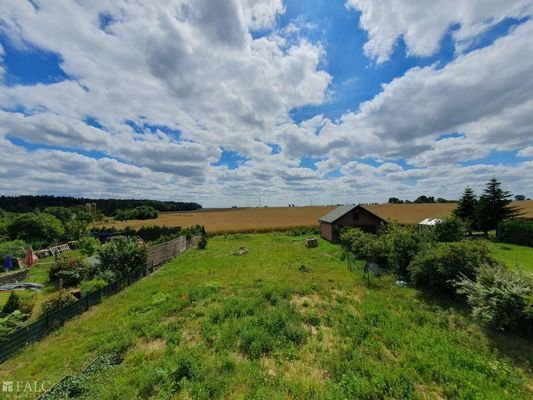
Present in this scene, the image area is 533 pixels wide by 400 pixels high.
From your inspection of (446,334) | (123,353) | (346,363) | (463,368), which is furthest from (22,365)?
(446,334)

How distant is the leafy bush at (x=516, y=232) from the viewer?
2397 centimetres

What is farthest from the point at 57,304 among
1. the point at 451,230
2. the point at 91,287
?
the point at 451,230

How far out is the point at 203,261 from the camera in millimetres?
21641

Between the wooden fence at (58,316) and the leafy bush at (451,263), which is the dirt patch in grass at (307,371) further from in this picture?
the wooden fence at (58,316)

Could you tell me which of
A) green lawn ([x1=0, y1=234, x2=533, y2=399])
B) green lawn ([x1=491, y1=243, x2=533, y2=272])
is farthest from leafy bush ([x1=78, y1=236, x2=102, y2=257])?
green lawn ([x1=491, y1=243, x2=533, y2=272])

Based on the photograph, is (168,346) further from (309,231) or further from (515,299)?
(309,231)

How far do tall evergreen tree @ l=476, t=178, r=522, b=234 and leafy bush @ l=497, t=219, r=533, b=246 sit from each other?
4.12 m

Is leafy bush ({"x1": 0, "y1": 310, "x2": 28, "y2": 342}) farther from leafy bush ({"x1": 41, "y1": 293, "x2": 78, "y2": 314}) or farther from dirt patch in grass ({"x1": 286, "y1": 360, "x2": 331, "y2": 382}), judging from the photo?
dirt patch in grass ({"x1": 286, "y1": 360, "x2": 331, "y2": 382})

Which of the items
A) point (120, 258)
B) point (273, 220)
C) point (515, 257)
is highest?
point (273, 220)

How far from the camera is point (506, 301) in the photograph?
745cm

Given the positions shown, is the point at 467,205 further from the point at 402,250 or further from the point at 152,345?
the point at 152,345

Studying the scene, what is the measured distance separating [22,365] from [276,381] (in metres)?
7.78

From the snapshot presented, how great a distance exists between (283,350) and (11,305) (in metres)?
12.9

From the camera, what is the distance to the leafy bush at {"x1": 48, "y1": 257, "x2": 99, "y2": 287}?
52.3ft
